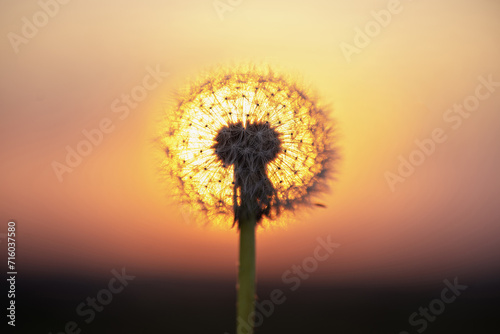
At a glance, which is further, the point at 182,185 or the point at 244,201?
the point at 182,185

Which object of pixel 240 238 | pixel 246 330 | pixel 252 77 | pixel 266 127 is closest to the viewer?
pixel 246 330

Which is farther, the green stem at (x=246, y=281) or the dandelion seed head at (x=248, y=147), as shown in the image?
the dandelion seed head at (x=248, y=147)

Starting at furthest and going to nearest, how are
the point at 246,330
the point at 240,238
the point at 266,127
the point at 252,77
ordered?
the point at 252,77 → the point at 266,127 → the point at 240,238 → the point at 246,330

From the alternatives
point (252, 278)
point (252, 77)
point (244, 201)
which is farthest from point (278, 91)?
point (252, 278)

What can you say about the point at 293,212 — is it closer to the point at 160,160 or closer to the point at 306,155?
the point at 306,155

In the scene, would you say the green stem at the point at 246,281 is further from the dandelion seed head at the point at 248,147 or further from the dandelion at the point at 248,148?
the dandelion seed head at the point at 248,147

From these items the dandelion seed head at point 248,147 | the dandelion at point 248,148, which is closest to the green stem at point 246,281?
the dandelion at point 248,148

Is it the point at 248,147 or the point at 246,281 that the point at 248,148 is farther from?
the point at 246,281
